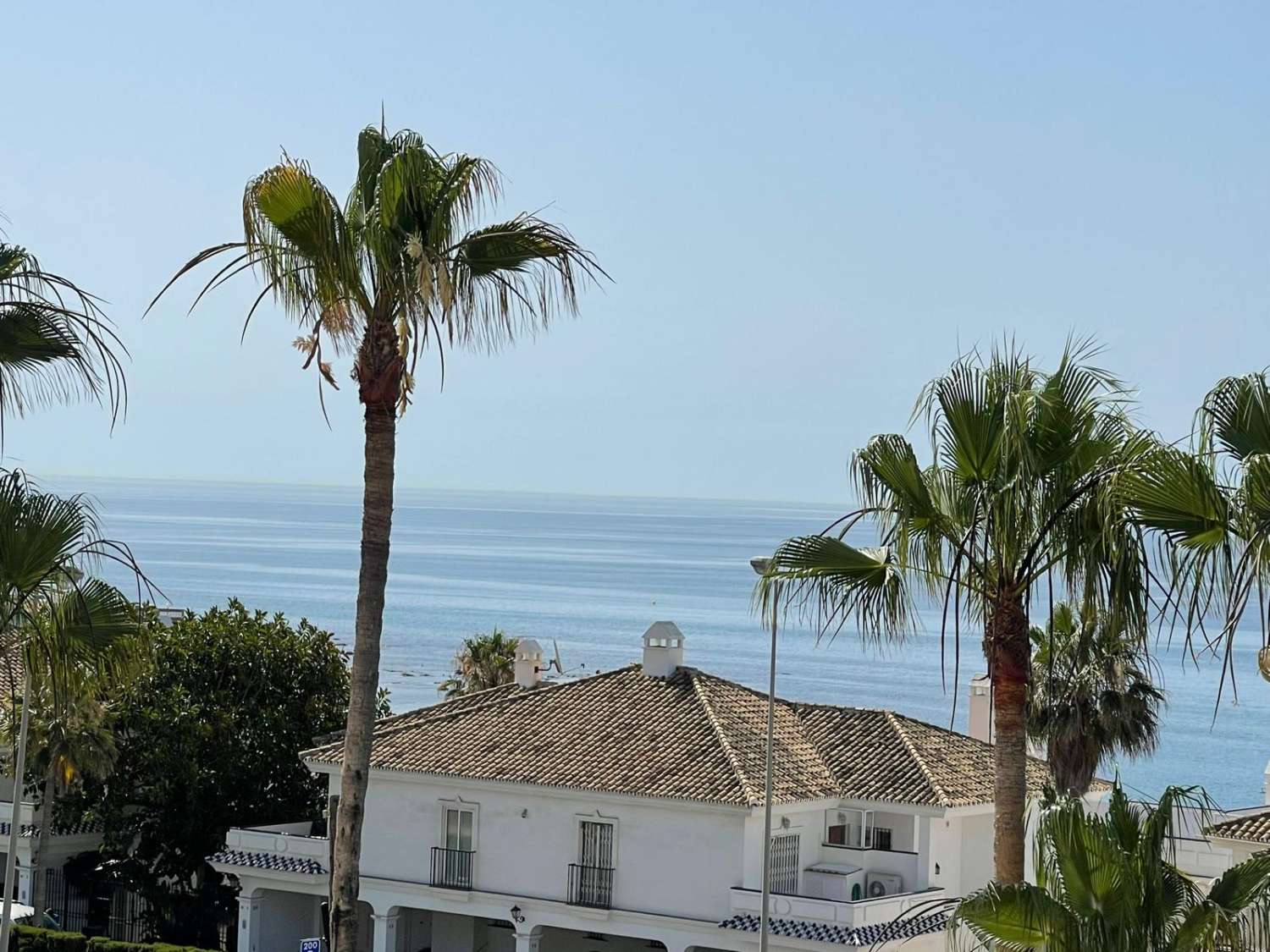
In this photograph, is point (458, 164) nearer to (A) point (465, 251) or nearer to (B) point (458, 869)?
(A) point (465, 251)

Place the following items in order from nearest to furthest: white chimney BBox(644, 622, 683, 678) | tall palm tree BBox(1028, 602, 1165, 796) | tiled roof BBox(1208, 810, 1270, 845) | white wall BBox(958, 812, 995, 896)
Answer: tiled roof BBox(1208, 810, 1270, 845)
white wall BBox(958, 812, 995, 896)
tall palm tree BBox(1028, 602, 1165, 796)
white chimney BBox(644, 622, 683, 678)

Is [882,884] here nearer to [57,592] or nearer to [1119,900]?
[57,592]

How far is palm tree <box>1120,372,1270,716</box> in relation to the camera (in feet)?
41.9

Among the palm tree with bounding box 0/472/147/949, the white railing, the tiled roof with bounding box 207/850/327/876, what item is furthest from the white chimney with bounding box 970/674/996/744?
the palm tree with bounding box 0/472/147/949

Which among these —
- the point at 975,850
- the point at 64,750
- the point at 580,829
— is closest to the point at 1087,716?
the point at 975,850

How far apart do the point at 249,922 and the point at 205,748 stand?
468 cm

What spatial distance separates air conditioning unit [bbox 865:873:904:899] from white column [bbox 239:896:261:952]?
13418 millimetres

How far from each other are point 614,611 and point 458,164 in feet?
520

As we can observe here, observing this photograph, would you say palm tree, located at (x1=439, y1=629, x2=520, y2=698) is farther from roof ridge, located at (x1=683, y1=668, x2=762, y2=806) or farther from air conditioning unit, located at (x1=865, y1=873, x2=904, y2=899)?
air conditioning unit, located at (x1=865, y1=873, x2=904, y2=899)

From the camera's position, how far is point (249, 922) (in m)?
43.1

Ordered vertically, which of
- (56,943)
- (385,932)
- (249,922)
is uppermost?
(385,932)

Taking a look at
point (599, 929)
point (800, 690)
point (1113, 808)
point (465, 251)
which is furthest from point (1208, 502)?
point (800, 690)

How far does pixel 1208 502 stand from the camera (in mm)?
13180

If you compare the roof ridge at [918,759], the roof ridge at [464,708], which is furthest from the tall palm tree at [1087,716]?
the roof ridge at [464,708]
